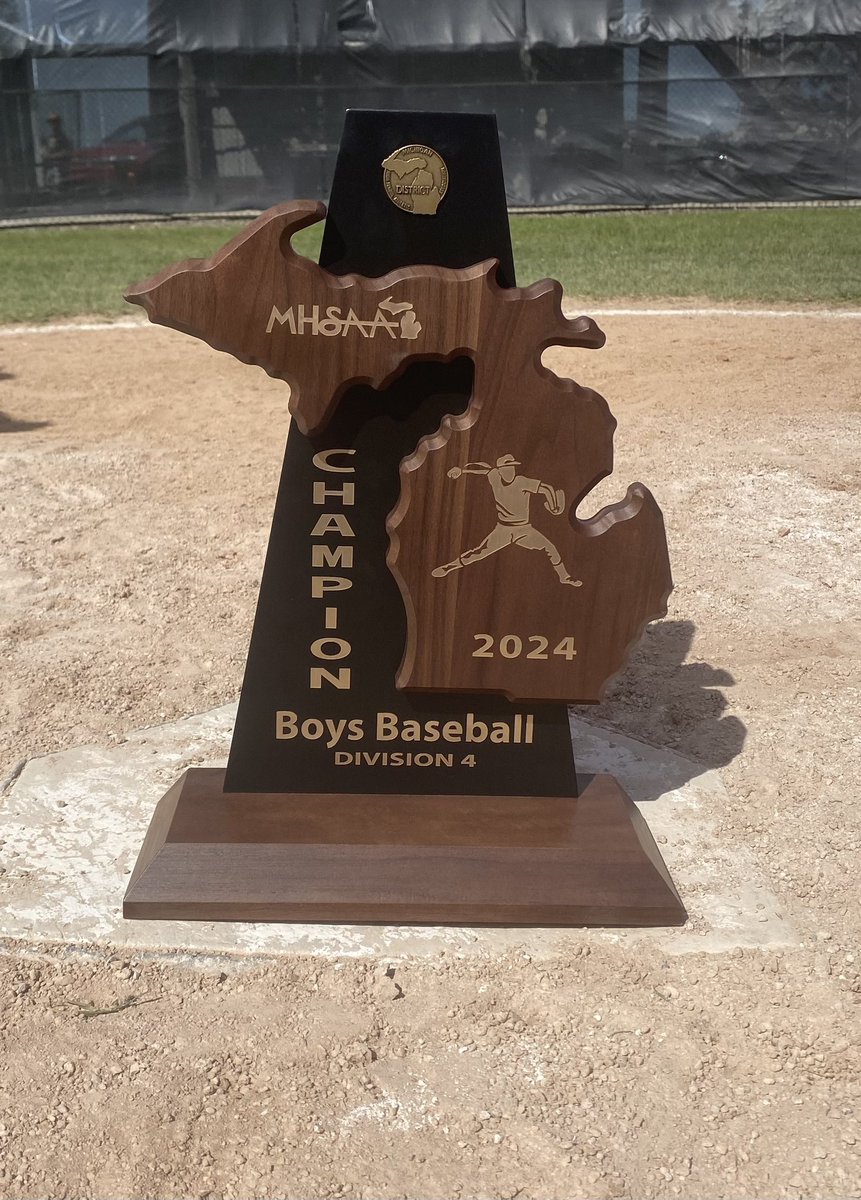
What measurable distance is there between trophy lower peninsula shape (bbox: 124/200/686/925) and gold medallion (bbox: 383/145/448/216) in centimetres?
13

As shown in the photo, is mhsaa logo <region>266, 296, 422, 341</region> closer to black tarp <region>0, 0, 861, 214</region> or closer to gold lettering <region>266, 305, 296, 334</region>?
gold lettering <region>266, 305, 296, 334</region>

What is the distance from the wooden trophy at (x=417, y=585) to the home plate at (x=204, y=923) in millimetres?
48

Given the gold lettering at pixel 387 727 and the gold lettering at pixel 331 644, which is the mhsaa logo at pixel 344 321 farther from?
the gold lettering at pixel 387 727

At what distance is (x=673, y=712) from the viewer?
10.9 ft

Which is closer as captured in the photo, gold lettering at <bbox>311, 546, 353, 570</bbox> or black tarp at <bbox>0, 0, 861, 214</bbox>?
gold lettering at <bbox>311, 546, 353, 570</bbox>

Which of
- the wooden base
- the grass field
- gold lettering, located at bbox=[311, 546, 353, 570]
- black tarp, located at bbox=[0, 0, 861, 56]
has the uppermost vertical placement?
black tarp, located at bbox=[0, 0, 861, 56]

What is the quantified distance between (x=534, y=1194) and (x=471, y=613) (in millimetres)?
1040

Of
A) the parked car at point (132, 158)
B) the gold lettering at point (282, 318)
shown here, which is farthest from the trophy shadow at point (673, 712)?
the parked car at point (132, 158)

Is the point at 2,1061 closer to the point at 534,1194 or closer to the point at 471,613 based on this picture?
the point at 534,1194

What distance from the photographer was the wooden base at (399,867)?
2.37 metres

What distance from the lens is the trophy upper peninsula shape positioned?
224 cm

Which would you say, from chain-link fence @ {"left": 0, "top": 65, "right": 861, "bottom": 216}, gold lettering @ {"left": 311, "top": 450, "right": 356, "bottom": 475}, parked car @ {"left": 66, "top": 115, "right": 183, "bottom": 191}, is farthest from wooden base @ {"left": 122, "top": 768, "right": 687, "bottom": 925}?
parked car @ {"left": 66, "top": 115, "right": 183, "bottom": 191}

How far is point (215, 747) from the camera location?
307 cm

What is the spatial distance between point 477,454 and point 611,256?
8.69 meters
